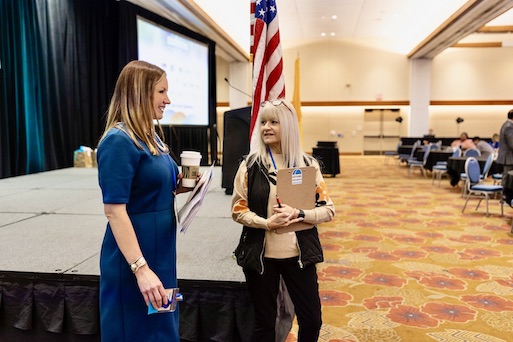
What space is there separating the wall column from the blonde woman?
18.2 meters

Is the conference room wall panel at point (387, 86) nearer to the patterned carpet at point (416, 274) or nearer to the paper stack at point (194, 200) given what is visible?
the patterned carpet at point (416, 274)

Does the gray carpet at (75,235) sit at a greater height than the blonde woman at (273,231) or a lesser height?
lesser

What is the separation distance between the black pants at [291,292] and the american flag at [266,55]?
1220 mm

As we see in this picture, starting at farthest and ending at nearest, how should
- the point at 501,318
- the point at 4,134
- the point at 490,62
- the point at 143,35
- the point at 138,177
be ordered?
the point at 490,62 → the point at 143,35 → the point at 4,134 → the point at 501,318 → the point at 138,177

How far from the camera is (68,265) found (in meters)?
2.64

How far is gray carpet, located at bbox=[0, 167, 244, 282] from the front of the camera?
2.62m

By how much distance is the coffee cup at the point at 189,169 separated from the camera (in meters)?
1.55

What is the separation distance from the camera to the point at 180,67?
1066 centimetres

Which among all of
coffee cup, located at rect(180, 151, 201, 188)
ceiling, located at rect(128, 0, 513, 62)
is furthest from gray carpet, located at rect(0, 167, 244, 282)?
ceiling, located at rect(128, 0, 513, 62)

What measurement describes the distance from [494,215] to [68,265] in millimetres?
6043

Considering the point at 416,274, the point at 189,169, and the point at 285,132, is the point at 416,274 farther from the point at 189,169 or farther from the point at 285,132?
the point at 189,169

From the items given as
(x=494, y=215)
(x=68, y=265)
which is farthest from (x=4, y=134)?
(x=494, y=215)

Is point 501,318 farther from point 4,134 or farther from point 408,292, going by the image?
point 4,134

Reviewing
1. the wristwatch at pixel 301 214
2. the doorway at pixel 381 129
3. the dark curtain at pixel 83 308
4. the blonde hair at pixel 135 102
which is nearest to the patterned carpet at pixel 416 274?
the dark curtain at pixel 83 308
